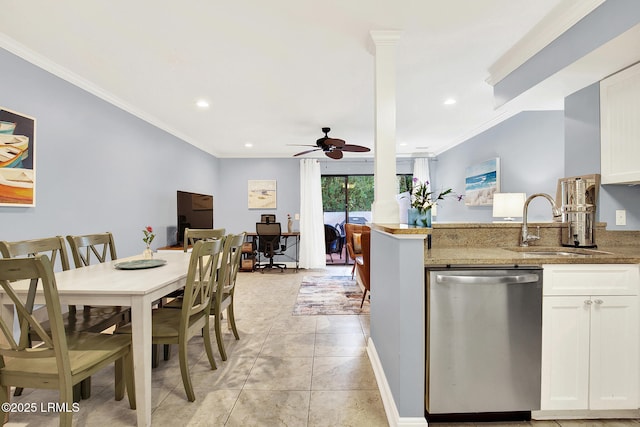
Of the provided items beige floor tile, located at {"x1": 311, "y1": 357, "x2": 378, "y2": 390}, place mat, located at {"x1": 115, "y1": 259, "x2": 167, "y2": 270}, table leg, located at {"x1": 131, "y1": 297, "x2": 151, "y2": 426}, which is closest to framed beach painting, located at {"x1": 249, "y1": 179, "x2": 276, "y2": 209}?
place mat, located at {"x1": 115, "y1": 259, "x2": 167, "y2": 270}

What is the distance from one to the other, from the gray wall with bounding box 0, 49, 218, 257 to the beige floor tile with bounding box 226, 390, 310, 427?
217 cm

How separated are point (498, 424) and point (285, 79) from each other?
3.07 m

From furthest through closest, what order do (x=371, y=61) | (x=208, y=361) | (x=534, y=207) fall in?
1. (x=534, y=207)
2. (x=371, y=61)
3. (x=208, y=361)

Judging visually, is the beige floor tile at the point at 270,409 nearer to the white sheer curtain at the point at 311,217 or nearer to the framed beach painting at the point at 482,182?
the framed beach painting at the point at 482,182

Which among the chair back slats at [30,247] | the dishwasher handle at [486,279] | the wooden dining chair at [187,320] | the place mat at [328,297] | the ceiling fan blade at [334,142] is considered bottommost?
the place mat at [328,297]

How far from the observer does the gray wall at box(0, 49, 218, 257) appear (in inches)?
93.0

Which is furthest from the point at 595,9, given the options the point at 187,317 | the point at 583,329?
the point at 187,317

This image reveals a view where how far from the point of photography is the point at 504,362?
1.59 m

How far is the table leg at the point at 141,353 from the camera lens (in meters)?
1.57

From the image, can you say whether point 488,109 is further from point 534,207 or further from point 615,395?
point 615,395

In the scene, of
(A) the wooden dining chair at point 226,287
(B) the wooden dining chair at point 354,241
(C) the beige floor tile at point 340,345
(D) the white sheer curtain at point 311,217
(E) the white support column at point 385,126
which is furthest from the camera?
(D) the white sheer curtain at point 311,217

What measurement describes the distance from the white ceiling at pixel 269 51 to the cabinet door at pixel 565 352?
1725 millimetres

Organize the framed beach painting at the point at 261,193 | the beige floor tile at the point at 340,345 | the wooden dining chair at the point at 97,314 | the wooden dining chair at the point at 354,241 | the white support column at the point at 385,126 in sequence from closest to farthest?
the wooden dining chair at the point at 97,314 → the white support column at the point at 385,126 → the beige floor tile at the point at 340,345 → the wooden dining chair at the point at 354,241 → the framed beach painting at the point at 261,193

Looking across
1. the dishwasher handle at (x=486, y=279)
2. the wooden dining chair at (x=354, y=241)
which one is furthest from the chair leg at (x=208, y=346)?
the wooden dining chair at (x=354, y=241)
